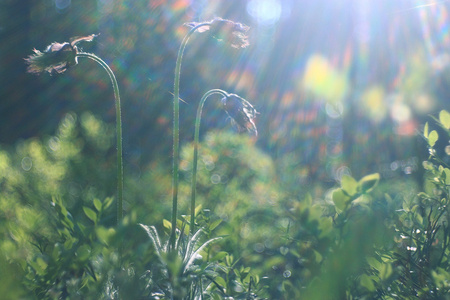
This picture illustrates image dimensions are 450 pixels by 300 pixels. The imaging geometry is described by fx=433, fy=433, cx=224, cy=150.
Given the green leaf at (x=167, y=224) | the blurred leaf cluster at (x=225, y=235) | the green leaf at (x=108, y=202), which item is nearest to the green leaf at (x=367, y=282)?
the blurred leaf cluster at (x=225, y=235)

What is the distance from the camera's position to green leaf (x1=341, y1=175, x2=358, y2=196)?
14.4 inches

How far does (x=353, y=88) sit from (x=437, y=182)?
1746mm

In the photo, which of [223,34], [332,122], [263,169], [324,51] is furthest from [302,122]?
[223,34]

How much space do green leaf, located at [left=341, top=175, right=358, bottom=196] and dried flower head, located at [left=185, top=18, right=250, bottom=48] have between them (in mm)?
402

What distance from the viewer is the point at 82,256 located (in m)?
0.41

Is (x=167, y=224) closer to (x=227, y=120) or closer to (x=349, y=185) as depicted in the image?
(x=227, y=120)

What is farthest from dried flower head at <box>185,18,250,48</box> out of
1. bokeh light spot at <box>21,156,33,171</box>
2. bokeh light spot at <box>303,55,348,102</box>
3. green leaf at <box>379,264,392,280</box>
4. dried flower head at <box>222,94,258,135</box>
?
bokeh light spot at <box>303,55,348,102</box>

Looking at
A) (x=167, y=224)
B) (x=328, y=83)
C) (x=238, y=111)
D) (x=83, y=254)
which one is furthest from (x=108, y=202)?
(x=328, y=83)

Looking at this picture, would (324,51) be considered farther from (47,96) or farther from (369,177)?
(369,177)

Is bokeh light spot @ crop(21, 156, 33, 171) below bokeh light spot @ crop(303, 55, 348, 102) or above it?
above

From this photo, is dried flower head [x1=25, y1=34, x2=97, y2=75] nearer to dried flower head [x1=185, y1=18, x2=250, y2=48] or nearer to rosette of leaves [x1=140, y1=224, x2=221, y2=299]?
dried flower head [x1=185, y1=18, x2=250, y2=48]

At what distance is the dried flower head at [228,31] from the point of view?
2.31 ft

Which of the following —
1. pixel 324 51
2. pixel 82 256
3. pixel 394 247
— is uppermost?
pixel 82 256

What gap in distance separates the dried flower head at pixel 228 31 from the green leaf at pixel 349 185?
1.32 ft
